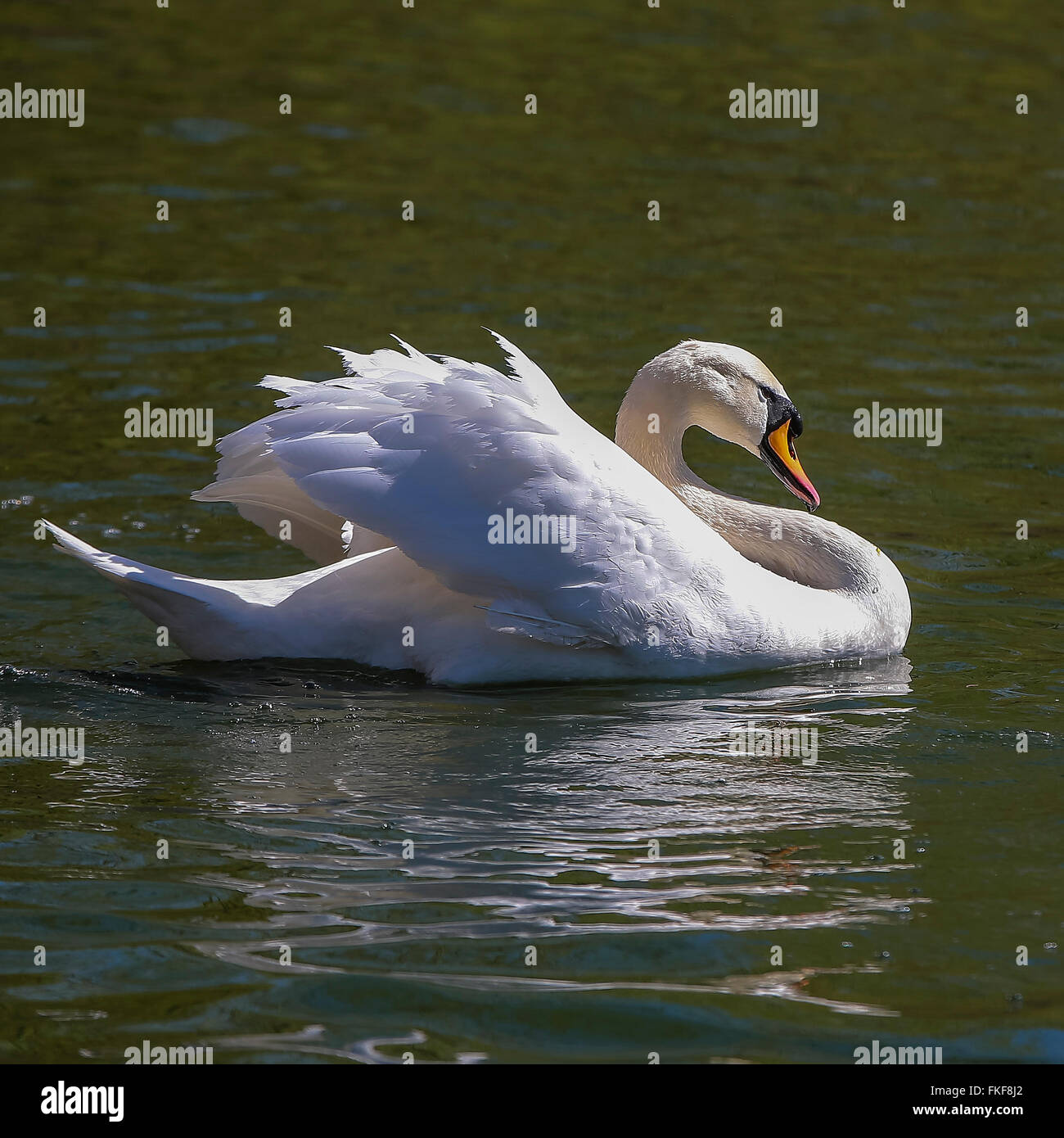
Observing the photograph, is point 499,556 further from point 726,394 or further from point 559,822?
point 726,394

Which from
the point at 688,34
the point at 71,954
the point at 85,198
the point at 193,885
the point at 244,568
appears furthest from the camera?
the point at 688,34

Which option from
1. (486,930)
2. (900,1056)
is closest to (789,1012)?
(900,1056)

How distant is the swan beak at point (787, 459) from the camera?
26.4ft

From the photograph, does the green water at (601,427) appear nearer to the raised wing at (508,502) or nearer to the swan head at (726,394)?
the raised wing at (508,502)

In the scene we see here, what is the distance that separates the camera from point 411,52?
18562mm

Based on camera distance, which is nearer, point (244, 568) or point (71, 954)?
point (71, 954)

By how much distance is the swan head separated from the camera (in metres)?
7.82

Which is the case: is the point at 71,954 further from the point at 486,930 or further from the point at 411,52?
the point at 411,52

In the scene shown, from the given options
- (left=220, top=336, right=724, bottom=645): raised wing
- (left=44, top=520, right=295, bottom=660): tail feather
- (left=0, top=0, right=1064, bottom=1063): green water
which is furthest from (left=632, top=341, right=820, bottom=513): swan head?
(left=44, top=520, right=295, bottom=660): tail feather

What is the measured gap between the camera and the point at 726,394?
7.88 metres

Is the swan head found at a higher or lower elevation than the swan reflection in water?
higher

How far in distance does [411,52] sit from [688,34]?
318cm

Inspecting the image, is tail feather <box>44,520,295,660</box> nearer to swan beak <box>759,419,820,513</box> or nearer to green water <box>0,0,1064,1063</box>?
green water <box>0,0,1064,1063</box>

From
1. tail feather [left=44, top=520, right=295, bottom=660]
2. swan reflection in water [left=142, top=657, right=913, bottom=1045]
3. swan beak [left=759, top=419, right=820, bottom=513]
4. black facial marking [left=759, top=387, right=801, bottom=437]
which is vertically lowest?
swan reflection in water [left=142, top=657, right=913, bottom=1045]
